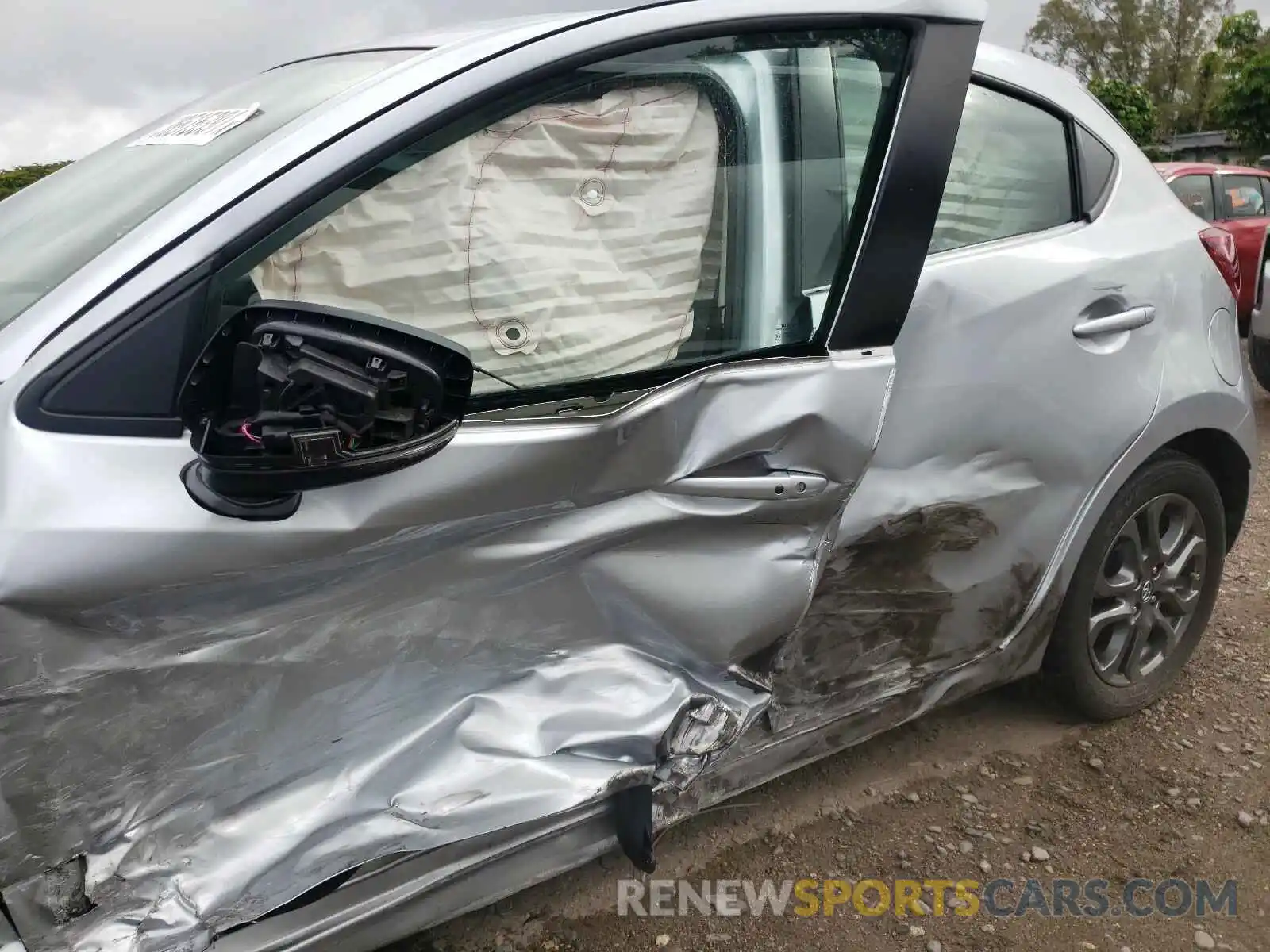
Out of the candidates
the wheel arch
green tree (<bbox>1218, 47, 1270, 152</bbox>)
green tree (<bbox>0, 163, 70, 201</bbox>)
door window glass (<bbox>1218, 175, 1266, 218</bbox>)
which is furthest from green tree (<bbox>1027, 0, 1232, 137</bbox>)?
the wheel arch

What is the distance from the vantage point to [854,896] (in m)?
2.06

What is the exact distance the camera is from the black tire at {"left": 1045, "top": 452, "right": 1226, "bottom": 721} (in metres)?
2.30

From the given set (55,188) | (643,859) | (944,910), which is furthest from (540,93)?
(944,910)

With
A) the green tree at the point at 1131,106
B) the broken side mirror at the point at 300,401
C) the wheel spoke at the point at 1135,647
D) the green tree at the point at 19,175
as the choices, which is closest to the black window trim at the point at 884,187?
the broken side mirror at the point at 300,401

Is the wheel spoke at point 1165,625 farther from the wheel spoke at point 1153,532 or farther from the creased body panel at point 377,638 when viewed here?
the creased body panel at point 377,638

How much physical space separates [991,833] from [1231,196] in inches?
305

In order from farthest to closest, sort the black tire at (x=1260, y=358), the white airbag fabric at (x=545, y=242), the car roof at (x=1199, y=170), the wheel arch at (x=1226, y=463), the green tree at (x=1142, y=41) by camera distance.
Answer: the green tree at (x=1142, y=41) → the car roof at (x=1199, y=170) → the black tire at (x=1260, y=358) → the wheel arch at (x=1226, y=463) → the white airbag fabric at (x=545, y=242)

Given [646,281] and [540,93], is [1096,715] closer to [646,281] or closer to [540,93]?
[646,281]

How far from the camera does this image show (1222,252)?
2.39 meters

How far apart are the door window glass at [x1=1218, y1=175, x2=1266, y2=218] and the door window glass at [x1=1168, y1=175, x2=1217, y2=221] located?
0.13m

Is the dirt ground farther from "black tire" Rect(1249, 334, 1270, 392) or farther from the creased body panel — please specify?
"black tire" Rect(1249, 334, 1270, 392)

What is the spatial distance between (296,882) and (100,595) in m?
0.51

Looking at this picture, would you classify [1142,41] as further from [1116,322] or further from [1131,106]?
Answer: [1116,322]

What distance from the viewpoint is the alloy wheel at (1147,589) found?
7.86ft
